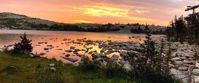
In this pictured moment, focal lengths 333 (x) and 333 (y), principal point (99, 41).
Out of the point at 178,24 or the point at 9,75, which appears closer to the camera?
the point at 9,75

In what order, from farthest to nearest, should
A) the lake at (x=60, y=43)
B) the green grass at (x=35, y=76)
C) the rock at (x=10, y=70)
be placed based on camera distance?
the lake at (x=60, y=43)
the rock at (x=10, y=70)
the green grass at (x=35, y=76)

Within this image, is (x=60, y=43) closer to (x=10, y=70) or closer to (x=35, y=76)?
(x=10, y=70)

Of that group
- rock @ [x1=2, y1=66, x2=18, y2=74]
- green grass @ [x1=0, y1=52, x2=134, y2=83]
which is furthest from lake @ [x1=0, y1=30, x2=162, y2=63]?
rock @ [x1=2, y1=66, x2=18, y2=74]

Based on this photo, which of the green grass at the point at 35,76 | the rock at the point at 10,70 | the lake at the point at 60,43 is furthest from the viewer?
the lake at the point at 60,43

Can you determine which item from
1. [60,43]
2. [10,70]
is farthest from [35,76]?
[60,43]

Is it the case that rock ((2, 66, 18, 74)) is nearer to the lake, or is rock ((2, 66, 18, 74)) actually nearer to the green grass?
the green grass

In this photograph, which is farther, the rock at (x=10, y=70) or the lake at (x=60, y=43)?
the lake at (x=60, y=43)

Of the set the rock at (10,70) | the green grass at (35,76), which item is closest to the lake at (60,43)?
the green grass at (35,76)

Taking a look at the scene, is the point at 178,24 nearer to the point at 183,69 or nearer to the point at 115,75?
the point at 183,69

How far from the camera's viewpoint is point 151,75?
14195 millimetres

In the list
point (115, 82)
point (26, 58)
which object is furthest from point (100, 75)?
point (26, 58)

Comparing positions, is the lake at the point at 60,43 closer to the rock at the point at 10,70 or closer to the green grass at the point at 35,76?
the green grass at the point at 35,76

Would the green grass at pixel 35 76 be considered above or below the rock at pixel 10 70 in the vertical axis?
below

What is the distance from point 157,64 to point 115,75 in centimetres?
199
